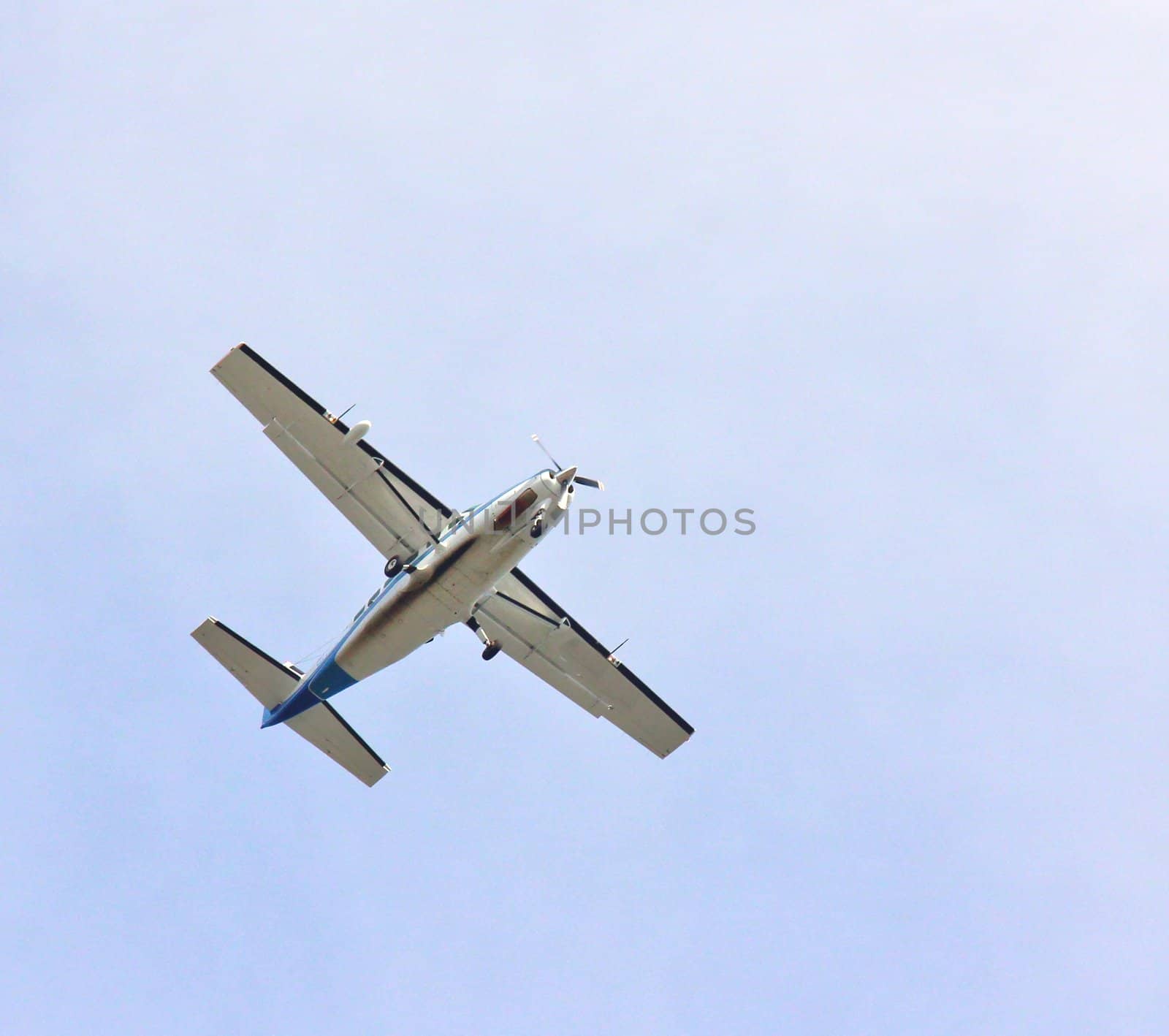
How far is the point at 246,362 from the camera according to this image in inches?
1052

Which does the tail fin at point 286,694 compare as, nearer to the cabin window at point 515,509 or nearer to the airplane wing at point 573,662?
the airplane wing at point 573,662

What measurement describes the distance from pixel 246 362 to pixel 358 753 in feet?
31.2

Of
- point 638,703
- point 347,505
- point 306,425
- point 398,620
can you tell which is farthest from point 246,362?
point 638,703

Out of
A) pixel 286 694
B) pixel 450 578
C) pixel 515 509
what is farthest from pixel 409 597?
pixel 286 694

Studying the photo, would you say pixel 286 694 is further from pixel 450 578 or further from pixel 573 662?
pixel 573 662

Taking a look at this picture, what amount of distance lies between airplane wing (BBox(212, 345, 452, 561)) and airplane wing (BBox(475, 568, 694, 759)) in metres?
2.57

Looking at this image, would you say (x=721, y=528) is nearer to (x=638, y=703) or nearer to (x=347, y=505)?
(x=638, y=703)

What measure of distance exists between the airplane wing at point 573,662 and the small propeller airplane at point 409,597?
2cm

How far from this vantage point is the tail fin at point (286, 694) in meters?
29.7

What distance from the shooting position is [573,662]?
30.5 metres

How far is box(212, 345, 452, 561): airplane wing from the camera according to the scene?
26.9m

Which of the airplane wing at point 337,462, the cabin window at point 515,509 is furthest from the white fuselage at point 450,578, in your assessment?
the airplane wing at point 337,462

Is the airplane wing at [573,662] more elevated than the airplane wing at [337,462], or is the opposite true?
the airplane wing at [573,662]

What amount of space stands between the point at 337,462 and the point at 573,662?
7.21 metres
